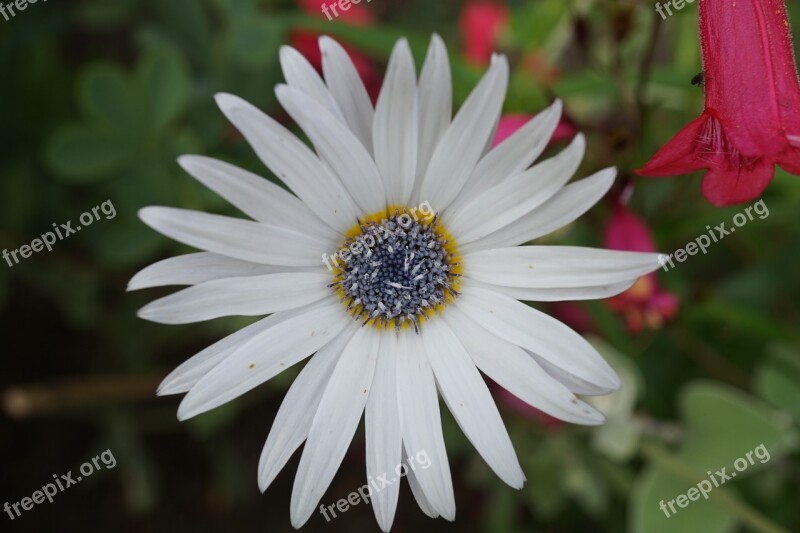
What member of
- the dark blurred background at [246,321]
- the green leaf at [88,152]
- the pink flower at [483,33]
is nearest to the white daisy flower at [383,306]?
the dark blurred background at [246,321]

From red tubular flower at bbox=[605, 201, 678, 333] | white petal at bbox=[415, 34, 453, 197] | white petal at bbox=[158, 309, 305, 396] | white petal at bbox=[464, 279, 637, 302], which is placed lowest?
red tubular flower at bbox=[605, 201, 678, 333]

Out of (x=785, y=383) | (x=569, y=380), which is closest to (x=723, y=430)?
(x=785, y=383)

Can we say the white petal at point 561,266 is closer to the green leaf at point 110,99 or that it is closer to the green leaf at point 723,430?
the green leaf at point 723,430

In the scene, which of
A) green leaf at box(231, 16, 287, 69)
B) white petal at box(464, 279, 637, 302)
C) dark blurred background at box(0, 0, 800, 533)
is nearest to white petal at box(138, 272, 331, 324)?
white petal at box(464, 279, 637, 302)

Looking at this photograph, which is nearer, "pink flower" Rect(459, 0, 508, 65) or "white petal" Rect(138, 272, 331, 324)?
"white petal" Rect(138, 272, 331, 324)

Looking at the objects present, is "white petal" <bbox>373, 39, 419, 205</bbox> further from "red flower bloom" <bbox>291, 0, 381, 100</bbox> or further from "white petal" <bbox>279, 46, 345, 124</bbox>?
"red flower bloom" <bbox>291, 0, 381, 100</bbox>

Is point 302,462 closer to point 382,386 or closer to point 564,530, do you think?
point 382,386
